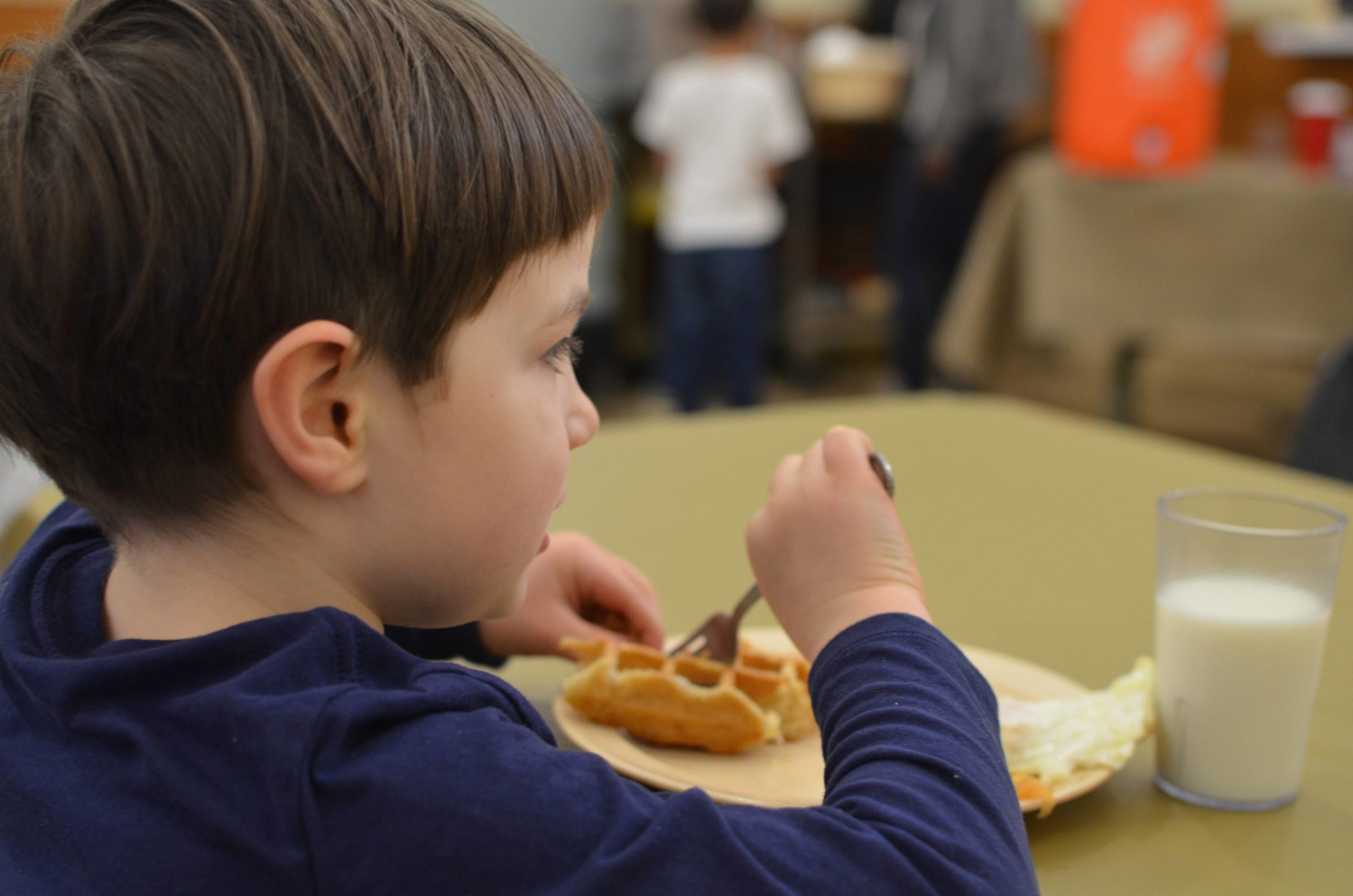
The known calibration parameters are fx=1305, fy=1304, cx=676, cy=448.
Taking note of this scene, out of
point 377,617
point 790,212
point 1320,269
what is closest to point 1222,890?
point 377,617

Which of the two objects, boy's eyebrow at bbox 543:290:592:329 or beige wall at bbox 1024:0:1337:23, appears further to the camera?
beige wall at bbox 1024:0:1337:23

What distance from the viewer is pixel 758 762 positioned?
692mm

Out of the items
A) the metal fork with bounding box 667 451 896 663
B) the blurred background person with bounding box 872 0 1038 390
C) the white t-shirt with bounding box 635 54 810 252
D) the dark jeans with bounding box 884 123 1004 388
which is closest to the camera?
the metal fork with bounding box 667 451 896 663

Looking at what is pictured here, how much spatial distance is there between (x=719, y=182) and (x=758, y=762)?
9.82 ft

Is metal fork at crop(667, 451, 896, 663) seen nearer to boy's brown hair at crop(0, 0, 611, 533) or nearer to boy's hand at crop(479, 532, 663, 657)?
boy's hand at crop(479, 532, 663, 657)

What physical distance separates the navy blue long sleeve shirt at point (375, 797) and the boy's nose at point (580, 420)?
128mm

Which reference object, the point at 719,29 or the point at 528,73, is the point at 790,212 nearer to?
the point at 719,29

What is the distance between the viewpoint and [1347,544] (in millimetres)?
1009

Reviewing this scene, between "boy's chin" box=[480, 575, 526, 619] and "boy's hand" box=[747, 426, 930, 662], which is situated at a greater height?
"boy's hand" box=[747, 426, 930, 662]

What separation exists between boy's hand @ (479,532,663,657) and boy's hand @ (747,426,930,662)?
0.60ft

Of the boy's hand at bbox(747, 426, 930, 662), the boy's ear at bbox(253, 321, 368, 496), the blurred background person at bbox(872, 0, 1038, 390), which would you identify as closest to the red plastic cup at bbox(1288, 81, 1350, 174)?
the blurred background person at bbox(872, 0, 1038, 390)

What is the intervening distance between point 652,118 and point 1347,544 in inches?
110

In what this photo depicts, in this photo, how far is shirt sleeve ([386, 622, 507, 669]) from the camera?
2.61 feet

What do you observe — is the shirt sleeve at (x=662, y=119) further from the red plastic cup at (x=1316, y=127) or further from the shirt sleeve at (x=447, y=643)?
the shirt sleeve at (x=447, y=643)
